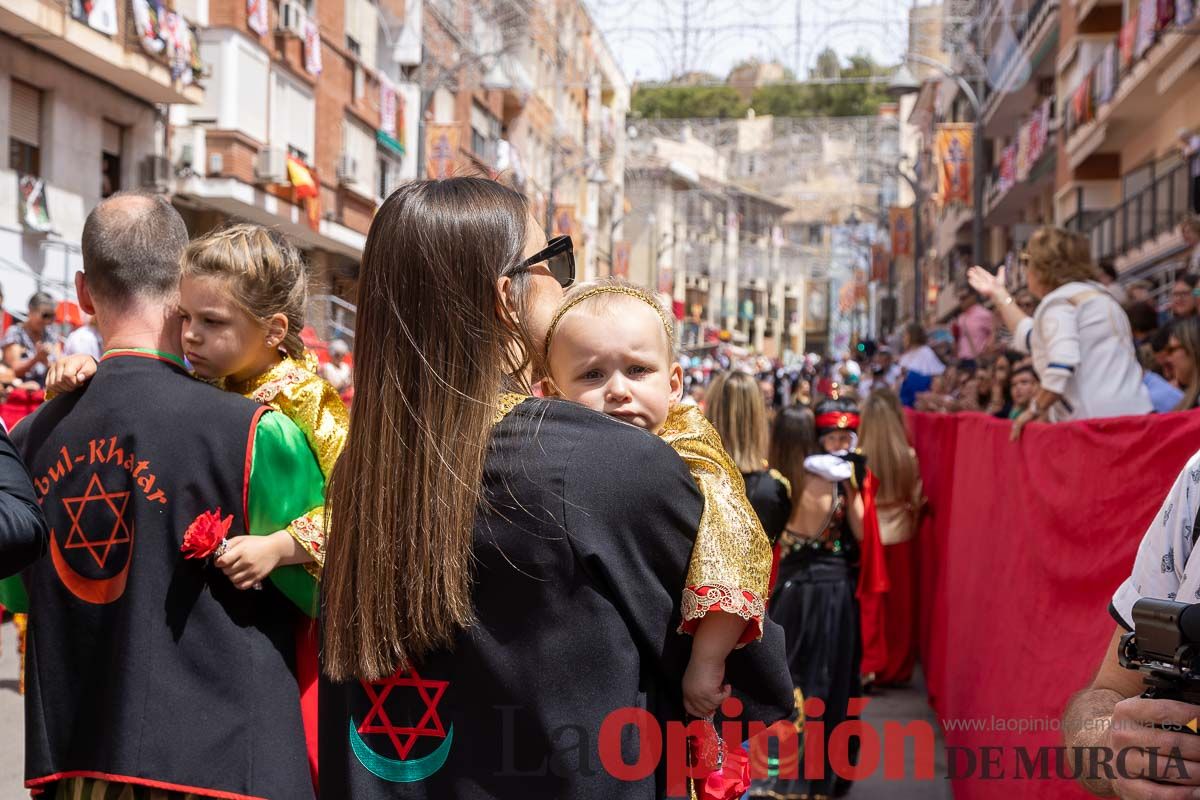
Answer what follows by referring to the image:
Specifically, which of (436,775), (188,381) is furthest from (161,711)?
(436,775)

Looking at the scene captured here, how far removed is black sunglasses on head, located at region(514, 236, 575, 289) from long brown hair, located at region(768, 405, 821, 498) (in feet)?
13.9

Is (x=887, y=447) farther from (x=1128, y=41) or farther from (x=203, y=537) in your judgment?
(x=1128, y=41)

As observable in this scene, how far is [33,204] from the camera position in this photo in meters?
18.8

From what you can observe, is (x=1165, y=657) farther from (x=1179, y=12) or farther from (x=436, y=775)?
(x=1179, y=12)

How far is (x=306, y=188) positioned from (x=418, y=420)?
24.8m

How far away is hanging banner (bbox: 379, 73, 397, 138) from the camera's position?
106 feet

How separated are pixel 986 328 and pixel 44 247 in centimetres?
1309

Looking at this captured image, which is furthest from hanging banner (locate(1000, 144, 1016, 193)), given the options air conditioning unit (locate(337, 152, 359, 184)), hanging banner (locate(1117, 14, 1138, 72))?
air conditioning unit (locate(337, 152, 359, 184))

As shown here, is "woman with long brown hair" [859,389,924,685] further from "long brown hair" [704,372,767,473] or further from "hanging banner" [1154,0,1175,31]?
"hanging banner" [1154,0,1175,31]

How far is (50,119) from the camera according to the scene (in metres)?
19.8

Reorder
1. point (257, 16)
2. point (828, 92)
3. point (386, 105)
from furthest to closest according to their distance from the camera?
point (828, 92), point (386, 105), point (257, 16)

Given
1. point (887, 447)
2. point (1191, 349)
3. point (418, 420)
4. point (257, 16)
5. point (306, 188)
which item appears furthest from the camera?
point (306, 188)

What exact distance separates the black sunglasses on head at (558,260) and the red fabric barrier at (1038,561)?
1.86 meters

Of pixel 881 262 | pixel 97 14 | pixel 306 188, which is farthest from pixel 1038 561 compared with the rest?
pixel 881 262
